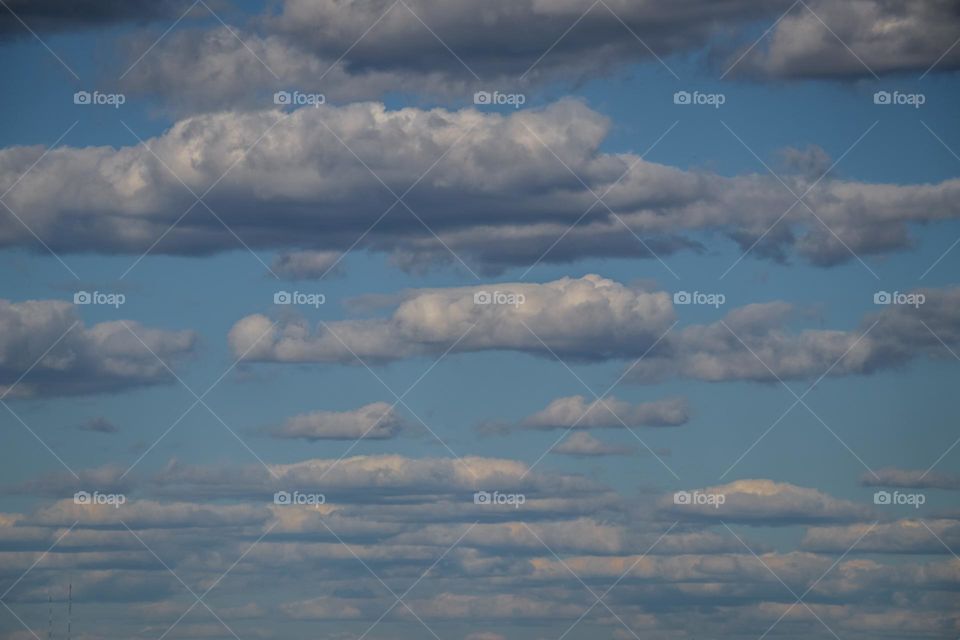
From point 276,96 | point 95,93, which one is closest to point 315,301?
point 276,96

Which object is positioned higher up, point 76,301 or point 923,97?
point 923,97

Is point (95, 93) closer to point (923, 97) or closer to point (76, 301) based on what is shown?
point (76, 301)

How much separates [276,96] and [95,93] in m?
18.7

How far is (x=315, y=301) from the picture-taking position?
60.8m

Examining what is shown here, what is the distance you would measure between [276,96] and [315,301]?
20821 millimetres

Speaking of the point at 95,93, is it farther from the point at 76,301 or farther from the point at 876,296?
the point at 876,296

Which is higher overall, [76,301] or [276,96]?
[276,96]

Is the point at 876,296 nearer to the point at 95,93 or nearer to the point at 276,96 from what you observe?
the point at 276,96

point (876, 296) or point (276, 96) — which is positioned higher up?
point (276, 96)

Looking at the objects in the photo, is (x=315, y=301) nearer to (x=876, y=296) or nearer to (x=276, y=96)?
(x=276, y=96)

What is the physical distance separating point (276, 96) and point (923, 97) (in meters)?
65.6

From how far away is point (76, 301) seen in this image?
58094 mm

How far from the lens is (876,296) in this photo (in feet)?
198

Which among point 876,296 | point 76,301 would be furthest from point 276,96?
point 876,296
